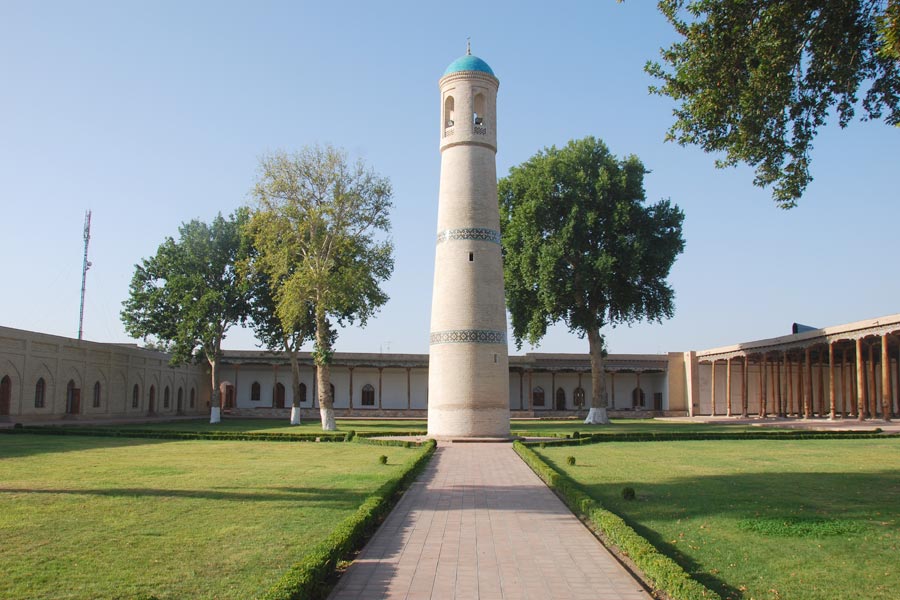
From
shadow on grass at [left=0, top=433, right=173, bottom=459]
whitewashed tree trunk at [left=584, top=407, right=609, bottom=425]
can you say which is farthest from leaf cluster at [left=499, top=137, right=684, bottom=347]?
shadow on grass at [left=0, top=433, right=173, bottom=459]

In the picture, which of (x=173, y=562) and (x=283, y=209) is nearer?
(x=173, y=562)

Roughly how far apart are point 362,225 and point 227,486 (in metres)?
18.7

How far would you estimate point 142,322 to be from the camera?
3791 cm

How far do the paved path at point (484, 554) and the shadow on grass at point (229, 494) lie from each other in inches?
36.4

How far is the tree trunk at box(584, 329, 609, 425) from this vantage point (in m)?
36.2

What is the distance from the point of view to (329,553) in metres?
6.77

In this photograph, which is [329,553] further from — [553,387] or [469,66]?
[553,387]

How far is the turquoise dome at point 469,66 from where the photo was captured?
2538cm

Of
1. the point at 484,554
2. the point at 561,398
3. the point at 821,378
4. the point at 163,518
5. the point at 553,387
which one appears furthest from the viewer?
the point at 561,398

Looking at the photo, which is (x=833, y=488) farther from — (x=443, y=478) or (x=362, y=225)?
(x=362, y=225)

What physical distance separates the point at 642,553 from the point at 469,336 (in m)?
16.8

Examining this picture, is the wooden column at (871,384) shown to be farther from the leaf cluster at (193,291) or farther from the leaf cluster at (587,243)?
the leaf cluster at (193,291)

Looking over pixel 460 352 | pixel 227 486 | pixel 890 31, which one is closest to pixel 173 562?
pixel 227 486

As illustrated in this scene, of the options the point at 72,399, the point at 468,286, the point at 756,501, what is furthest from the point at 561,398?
the point at 756,501
